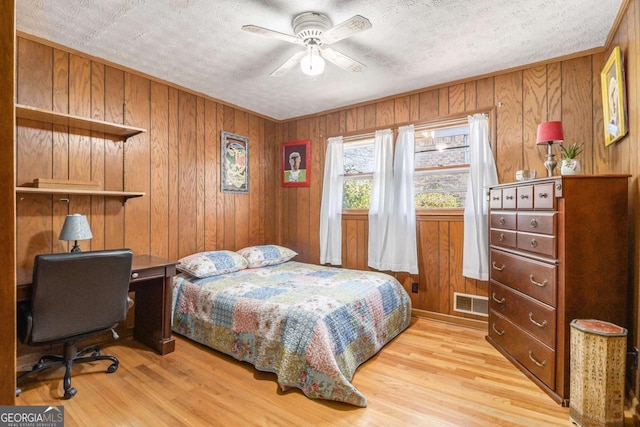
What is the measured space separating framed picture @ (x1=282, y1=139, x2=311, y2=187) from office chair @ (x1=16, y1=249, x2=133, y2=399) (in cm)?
257

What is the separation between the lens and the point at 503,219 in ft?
8.33

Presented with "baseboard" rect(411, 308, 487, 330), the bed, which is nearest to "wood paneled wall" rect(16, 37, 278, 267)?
the bed

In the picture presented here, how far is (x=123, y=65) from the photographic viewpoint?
2.80m

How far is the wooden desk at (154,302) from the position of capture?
8.04 feet

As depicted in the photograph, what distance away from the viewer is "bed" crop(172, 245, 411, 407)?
1.97 m

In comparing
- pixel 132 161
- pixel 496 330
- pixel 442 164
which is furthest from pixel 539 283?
pixel 132 161

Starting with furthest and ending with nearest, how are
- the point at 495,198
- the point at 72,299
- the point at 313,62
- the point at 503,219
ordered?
1. the point at 495,198
2. the point at 503,219
3. the point at 313,62
4. the point at 72,299

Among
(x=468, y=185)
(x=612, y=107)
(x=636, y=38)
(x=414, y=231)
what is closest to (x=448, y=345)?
(x=414, y=231)

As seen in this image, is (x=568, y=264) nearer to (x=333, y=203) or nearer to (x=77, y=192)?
(x=333, y=203)

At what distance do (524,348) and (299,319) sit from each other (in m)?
1.63

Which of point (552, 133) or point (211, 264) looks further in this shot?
point (211, 264)

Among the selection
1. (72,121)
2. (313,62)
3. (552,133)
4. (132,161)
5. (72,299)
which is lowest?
(72,299)

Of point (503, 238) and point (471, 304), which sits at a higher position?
point (503, 238)

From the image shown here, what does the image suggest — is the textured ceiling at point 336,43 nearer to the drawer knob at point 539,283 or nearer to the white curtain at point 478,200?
the white curtain at point 478,200
